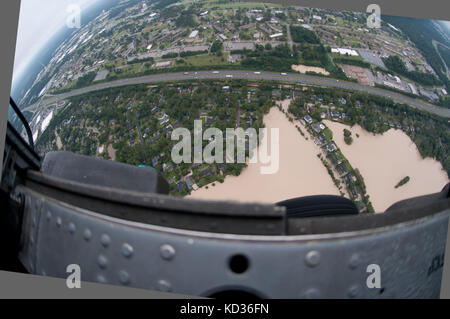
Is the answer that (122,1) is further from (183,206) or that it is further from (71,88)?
(183,206)

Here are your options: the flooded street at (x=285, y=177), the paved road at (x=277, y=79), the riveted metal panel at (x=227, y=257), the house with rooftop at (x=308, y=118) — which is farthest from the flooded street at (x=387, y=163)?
the riveted metal panel at (x=227, y=257)

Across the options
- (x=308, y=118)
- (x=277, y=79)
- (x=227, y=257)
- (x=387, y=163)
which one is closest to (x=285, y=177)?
(x=308, y=118)

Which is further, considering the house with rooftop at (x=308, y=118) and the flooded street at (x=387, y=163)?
the house with rooftop at (x=308, y=118)

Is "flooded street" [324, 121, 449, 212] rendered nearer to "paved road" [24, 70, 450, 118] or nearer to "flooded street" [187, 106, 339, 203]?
"flooded street" [187, 106, 339, 203]

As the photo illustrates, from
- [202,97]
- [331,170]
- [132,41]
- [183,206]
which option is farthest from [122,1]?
[183,206]

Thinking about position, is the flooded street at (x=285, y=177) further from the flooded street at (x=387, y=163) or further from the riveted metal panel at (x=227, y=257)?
Result: the riveted metal panel at (x=227, y=257)

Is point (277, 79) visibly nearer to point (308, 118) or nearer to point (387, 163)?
point (308, 118)

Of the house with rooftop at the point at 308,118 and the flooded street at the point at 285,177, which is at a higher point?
the house with rooftop at the point at 308,118
